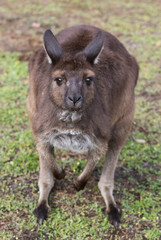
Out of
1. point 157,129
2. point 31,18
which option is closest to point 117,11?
point 31,18

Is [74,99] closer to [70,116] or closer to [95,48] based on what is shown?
[70,116]

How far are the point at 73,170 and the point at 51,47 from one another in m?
1.57

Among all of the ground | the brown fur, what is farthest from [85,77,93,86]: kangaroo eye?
the ground

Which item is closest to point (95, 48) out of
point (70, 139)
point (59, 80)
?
point (59, 80)

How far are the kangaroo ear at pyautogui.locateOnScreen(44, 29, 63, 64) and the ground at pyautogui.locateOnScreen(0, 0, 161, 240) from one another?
1465mm

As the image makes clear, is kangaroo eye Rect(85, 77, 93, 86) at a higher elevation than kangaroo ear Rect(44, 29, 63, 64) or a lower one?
lower

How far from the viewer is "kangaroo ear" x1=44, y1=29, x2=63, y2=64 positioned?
2520 mm

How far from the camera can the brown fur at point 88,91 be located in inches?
100

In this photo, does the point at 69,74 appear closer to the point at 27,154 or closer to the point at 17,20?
the point at 27,154

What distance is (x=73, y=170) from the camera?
3.63 m

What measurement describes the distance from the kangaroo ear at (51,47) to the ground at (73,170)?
1465 mm

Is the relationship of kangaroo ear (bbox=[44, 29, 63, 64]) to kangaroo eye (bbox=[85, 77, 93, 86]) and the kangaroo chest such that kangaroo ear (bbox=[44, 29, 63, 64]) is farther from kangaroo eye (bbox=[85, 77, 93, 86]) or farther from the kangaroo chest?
the kangaroo chest

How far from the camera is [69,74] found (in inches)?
98.2

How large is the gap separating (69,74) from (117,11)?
573 cm
